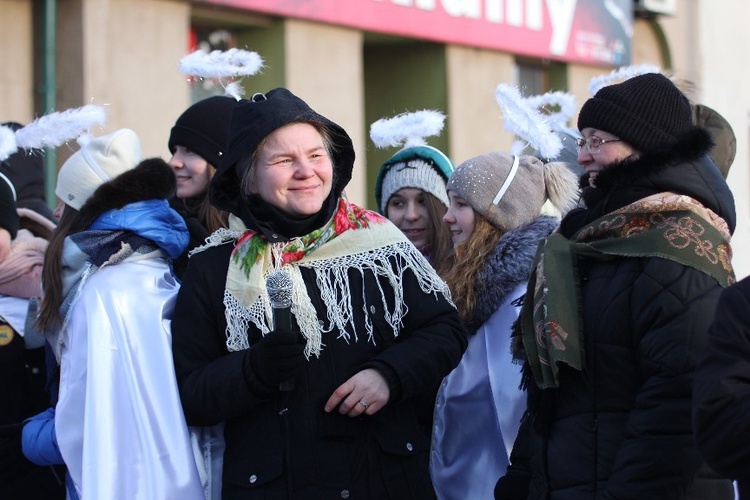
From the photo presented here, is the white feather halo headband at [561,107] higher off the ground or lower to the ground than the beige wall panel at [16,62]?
lower

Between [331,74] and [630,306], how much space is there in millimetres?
8107

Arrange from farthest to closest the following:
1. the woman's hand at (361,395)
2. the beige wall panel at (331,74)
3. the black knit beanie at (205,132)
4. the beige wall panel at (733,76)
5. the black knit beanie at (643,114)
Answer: the beige wall panel at (733,76) → the beige wall panel at (331,74) → the black knit beanie at (205,132) → the woman's hand at (361,395) → the black knit beanie at (643,114)

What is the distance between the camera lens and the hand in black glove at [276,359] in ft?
9.43

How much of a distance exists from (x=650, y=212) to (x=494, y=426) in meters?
1.26

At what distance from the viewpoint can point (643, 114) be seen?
2818mm

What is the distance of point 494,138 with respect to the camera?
40.1ft

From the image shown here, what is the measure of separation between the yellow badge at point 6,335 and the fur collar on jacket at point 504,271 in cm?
162

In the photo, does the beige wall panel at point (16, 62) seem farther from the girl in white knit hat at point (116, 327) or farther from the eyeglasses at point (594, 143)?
the eyeglasses at point (594, 143)

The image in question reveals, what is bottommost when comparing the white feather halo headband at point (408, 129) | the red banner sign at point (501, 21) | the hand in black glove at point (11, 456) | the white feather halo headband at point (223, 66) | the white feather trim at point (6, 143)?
the hand in black glove at point (11, 456)

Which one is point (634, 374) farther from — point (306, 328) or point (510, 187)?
point (510, 187)

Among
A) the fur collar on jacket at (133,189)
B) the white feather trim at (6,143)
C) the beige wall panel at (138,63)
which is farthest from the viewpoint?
the beige wall panel at (138,63)

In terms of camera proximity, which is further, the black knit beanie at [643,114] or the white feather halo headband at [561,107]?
the white feather halo headband at [561,107]

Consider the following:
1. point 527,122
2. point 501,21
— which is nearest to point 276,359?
point 527,122

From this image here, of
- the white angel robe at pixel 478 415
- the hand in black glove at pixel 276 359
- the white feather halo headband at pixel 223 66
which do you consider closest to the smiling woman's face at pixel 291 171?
the hand in black glove at pixel 276 359
